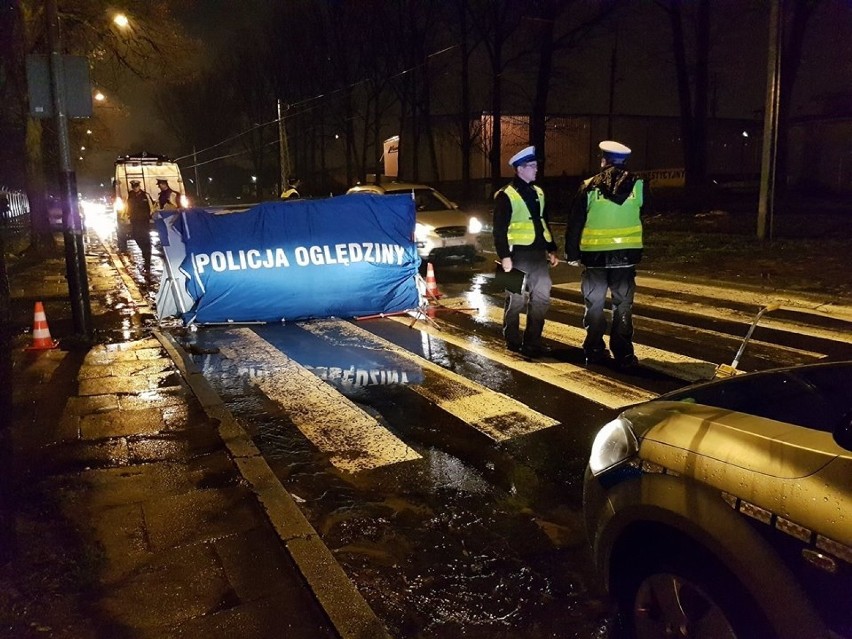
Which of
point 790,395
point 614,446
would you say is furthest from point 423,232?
point 790,395

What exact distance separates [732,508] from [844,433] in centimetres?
39

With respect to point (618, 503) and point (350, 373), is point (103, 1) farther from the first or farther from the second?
point (618, 503)

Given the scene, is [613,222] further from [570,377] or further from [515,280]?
[570,377]

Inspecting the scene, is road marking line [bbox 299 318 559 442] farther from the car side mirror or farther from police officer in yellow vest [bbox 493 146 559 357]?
the car side mirror

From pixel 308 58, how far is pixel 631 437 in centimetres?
4703

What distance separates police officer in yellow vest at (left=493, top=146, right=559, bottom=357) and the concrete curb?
317 cm

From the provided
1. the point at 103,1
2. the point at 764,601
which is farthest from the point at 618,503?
the point at 103,1

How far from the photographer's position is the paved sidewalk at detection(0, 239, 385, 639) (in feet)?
10.7

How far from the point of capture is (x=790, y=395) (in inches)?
101

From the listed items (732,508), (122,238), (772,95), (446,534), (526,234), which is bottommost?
(446,534)

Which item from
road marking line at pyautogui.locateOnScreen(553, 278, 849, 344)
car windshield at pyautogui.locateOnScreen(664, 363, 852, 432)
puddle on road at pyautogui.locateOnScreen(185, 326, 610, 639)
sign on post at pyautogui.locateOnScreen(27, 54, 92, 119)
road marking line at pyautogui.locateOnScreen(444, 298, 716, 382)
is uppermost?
sign on post at pyautogui.locateOnScreen(27, 54, 92, 119)

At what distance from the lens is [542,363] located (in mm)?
7320

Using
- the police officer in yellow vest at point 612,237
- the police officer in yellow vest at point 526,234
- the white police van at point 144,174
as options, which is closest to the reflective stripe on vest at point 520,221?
the police officer in yellow vest at point 526,234

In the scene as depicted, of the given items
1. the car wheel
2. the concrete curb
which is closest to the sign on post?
the concrete curb
